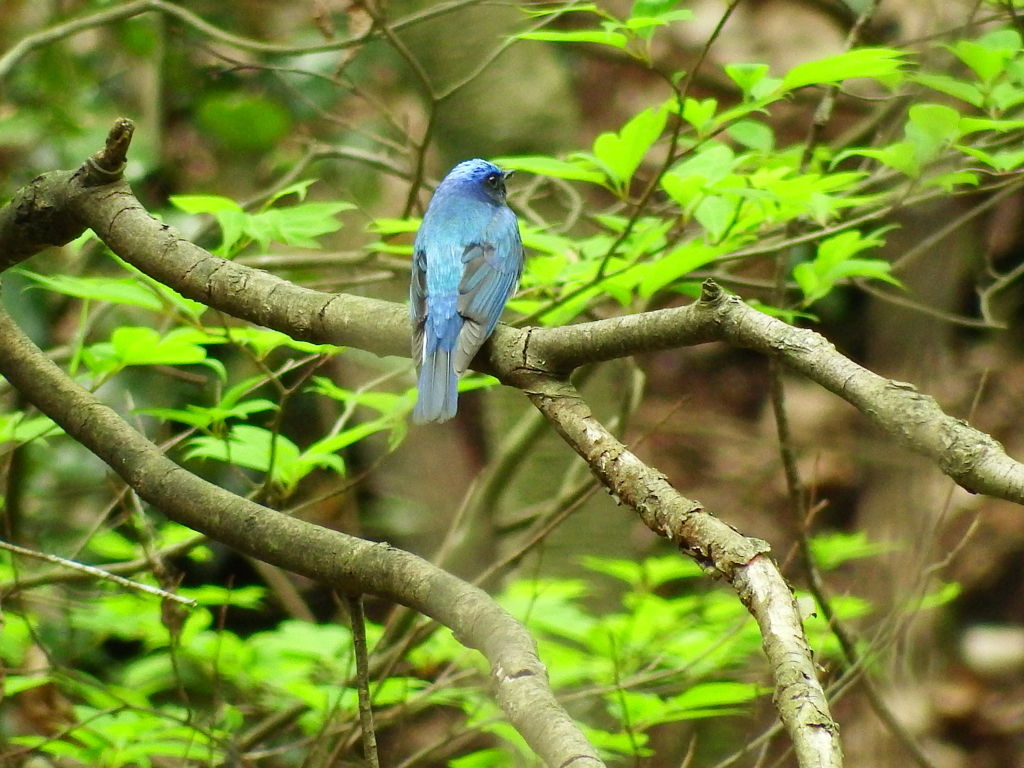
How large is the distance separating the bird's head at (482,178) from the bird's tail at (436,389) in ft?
3.61

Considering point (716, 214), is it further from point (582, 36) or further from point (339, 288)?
point (339, 288)

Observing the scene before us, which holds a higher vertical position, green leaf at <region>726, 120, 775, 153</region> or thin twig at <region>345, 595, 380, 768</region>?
green leaf at <region>726, 120, 775, 153</region>

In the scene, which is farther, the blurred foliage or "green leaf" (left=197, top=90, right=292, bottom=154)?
"green leaf" (left=197, top=90, right=292, bottom=154)

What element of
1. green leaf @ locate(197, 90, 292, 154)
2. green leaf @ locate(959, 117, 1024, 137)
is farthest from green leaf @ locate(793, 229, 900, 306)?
green leaf @ locate(197, 90, 292, 154)

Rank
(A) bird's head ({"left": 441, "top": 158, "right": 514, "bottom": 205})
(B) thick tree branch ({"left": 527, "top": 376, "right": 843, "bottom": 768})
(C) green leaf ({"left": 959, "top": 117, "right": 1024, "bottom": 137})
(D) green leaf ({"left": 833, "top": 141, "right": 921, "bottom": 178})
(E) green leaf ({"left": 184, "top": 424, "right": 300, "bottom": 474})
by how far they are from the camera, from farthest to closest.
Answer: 1. (A) bird's head ({"left": 441, "top": 158, "right": 514, "bottom": 205})
2. (E) green leaf ({"left": 184, "top": 424, "right": 300, "bottom": 474})
3. (D) green leaf ({"left": 833, "top": 141, "right": 921, "bottom": 178})
4. (C) green leaf ({"left": 959, "top": 117, "right": 1024, "bottom": 137})
5. (B) thick tree branch ({"left": 527, "top": 376, "right": 843, "bottom": 768})

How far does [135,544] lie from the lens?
11.7 feet

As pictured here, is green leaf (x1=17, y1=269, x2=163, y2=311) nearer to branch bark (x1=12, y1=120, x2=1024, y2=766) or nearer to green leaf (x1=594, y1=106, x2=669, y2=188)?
branch bark (x1=12, y1=120, x2=1024, y2=766)

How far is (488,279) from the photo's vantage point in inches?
116

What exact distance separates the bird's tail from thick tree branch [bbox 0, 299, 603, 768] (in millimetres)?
667

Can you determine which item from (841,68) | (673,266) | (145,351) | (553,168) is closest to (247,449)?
(145,351)

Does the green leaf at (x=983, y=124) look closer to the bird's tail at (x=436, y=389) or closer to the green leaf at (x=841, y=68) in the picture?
the green leaf at (x=841, y=68)

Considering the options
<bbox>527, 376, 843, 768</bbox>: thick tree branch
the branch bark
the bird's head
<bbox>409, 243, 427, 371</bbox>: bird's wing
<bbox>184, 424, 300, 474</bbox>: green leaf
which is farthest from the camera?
the bird's head

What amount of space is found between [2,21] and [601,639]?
16.1 ft

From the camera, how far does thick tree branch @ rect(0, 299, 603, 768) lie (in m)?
1.35
